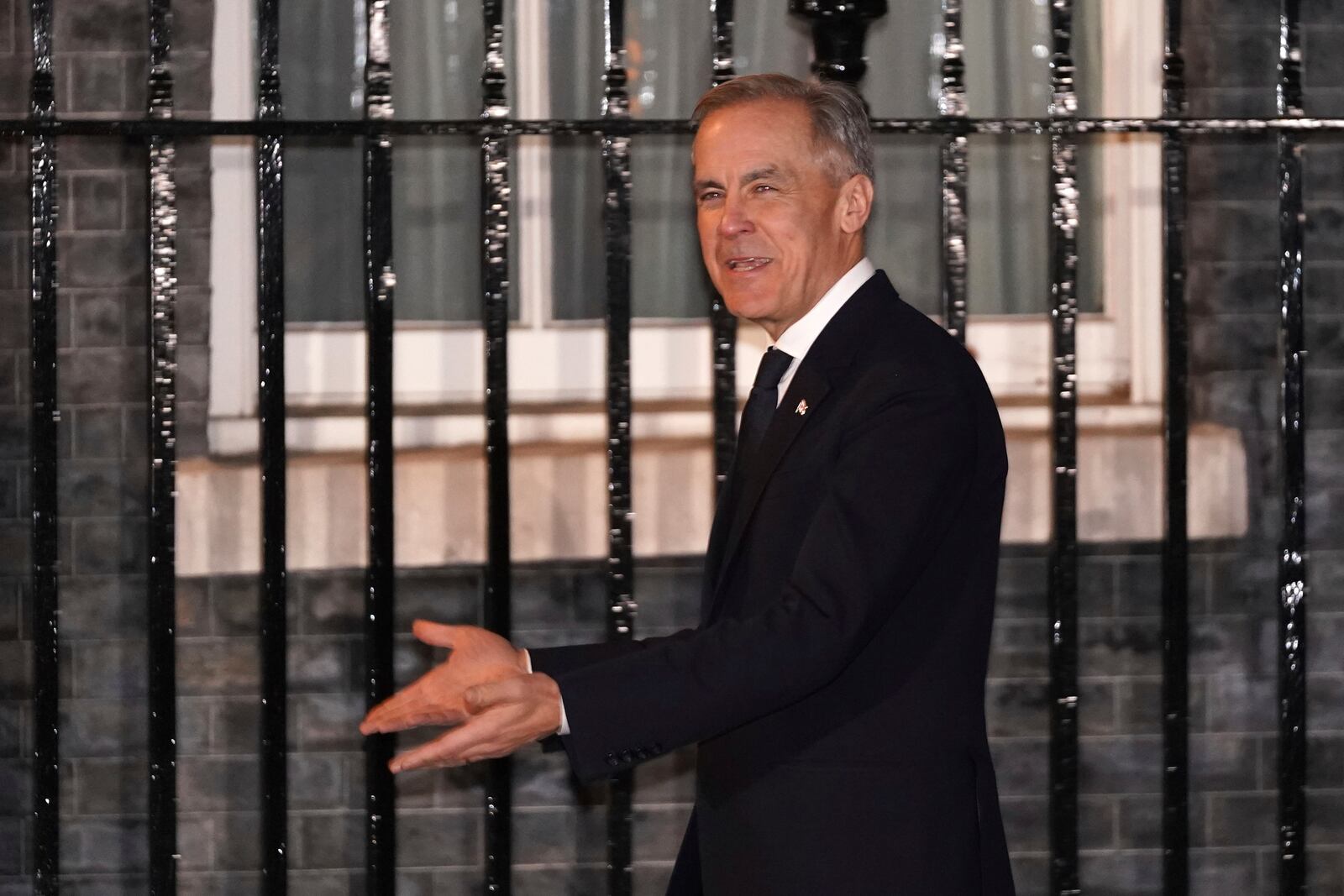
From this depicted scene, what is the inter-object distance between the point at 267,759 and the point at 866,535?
1.32m

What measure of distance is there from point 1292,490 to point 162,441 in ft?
6.08

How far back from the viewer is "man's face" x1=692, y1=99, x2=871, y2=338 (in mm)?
2119

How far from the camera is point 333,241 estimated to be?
Result: 4.74m

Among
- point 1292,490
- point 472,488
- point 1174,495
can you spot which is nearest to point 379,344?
point 1174,495

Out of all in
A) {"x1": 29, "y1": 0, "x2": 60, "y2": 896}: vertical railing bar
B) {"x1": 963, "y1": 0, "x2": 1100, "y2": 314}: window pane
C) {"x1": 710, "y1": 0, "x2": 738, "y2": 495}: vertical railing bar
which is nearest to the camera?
{"x1": 29, "y1": 0, "x2": 60, "y2": 896}: vertical railing bar

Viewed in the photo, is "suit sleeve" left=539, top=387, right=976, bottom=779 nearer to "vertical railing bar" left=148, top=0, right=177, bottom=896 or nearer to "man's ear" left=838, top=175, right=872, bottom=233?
"man's ear" left=838, top=175, right=872, bottom=233

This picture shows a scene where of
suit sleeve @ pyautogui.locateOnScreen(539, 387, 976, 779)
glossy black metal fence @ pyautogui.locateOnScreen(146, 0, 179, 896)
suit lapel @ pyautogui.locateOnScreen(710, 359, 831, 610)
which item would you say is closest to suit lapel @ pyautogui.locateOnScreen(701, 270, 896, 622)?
suit lapel @ pyautogui.locateOnScreen(710, 359, 831, 610)

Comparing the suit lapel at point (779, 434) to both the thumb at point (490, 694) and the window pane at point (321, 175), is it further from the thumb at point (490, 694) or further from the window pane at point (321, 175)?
the window pane at point (321, 175)

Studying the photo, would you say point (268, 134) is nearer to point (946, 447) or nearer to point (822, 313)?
point (822, 313)

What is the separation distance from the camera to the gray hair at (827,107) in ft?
6.97

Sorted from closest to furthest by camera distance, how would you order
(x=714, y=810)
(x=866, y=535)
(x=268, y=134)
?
(x=866, y=535) → (x=714, y=810) → (x=268, y=134)

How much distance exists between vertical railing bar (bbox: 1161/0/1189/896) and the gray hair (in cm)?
79

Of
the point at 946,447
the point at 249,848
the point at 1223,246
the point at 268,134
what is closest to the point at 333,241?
the point at 249,848

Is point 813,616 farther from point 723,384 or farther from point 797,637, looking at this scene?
point 723,384
